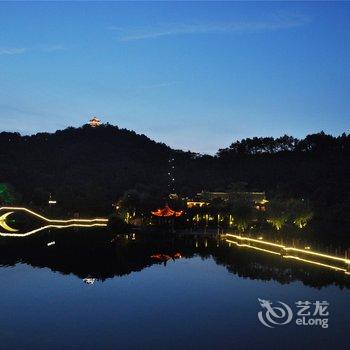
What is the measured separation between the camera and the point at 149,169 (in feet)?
269

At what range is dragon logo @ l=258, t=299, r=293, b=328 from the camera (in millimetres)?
15977

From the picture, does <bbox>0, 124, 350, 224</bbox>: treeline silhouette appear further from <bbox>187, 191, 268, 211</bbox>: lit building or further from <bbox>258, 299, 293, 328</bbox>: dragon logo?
<bbox>258, 299, 293, 328</bbox>: dragon logo

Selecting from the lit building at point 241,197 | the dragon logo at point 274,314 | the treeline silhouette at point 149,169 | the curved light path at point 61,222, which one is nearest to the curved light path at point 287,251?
the dragon logo at point 274,314

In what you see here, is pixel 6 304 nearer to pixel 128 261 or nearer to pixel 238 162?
pixel 128 261

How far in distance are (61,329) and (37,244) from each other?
1948cm

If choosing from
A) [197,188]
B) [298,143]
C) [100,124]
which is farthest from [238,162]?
[100,124]

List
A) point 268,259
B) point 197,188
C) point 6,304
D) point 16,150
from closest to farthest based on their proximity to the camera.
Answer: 1. point 6,304
2. point 268,259
3. point 197,188
4. point 16,150

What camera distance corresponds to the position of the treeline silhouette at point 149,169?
52.5 m

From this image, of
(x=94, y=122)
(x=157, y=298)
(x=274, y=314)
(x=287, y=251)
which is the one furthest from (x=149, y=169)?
(x=274, y=314)

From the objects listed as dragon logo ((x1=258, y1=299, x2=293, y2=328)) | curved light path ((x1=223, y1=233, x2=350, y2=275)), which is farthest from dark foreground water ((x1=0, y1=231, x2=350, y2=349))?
curved light path ((x1=223, y1=233, x2=350, y2=275))

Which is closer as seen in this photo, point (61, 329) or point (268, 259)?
point (61, 329)

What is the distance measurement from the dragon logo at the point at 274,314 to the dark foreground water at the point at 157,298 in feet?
0.84

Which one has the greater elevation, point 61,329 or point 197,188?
point 197,188

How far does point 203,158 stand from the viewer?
3848 inches
